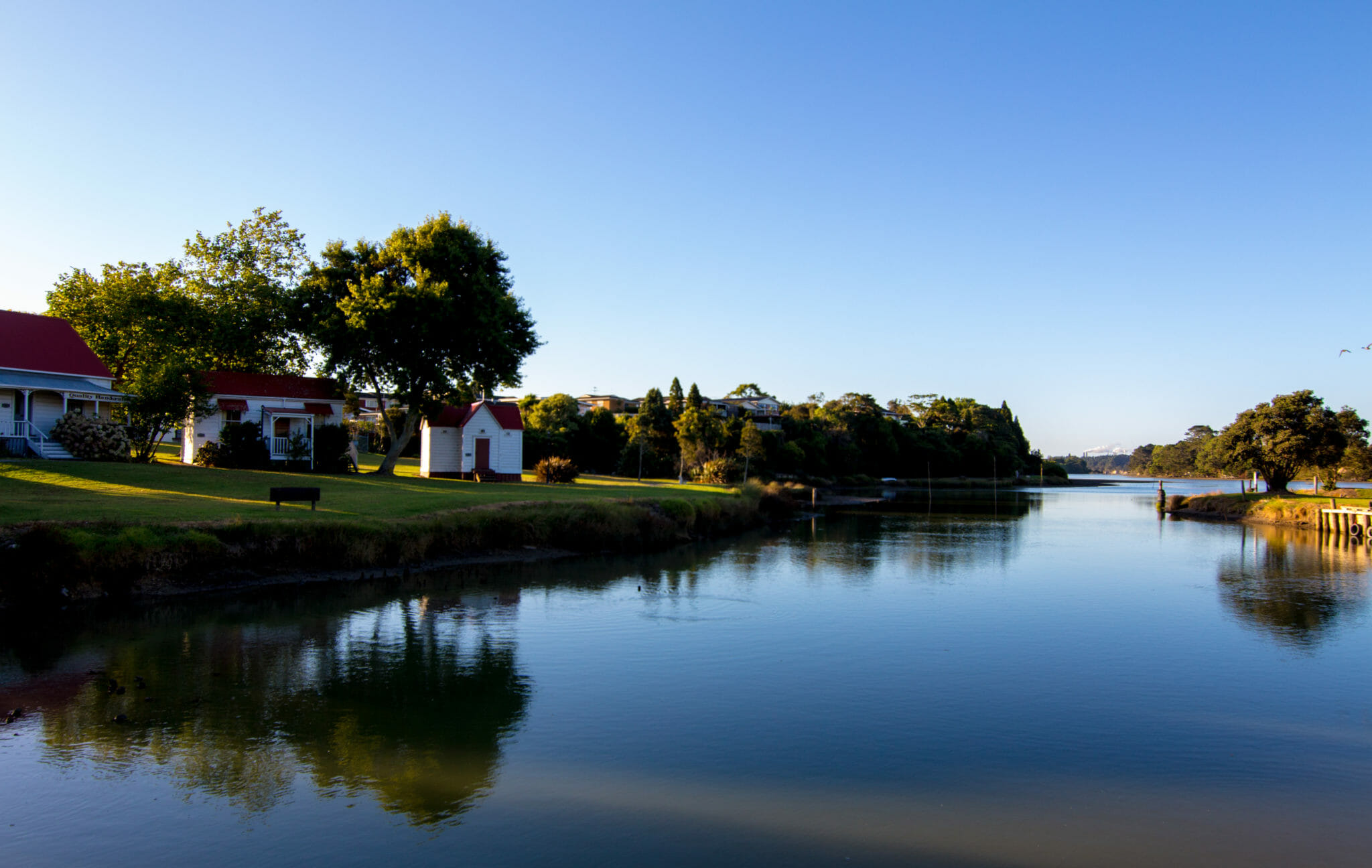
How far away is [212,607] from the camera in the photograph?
19672 mm

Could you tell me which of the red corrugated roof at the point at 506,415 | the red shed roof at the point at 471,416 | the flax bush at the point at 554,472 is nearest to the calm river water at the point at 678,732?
the red shed roof at the point at 471,416

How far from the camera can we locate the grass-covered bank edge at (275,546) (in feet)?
61.6

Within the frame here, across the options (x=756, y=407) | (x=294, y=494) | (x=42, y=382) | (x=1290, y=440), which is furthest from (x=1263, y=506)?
(x=756, y=407)

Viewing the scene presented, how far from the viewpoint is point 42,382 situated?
3444 centimetres

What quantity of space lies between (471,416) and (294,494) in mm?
20182

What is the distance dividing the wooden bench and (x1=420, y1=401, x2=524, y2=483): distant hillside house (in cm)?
1921

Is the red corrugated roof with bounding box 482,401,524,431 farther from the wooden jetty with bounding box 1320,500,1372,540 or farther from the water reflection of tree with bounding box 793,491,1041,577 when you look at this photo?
the wooden jetty with bounding box 1320,500,1372,540

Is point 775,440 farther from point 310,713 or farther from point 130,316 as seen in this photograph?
point 310,713

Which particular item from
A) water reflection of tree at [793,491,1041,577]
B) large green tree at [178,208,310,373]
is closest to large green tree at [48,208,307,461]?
large green tree at [178,208,310,373]

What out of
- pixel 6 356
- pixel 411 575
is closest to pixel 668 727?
pixel 411 575

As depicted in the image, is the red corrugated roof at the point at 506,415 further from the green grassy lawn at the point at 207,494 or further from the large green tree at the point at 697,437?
the large green tree at the point at 697,437

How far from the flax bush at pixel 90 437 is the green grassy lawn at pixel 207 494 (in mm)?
1172

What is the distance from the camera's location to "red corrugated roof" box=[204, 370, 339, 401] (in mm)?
41406

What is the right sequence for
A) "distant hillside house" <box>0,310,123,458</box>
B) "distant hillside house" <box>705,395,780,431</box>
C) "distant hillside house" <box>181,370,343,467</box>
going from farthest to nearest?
"distant hillside house" <box>705,395,780,431</box> < "distant hillside house" <box>181,370,343,467</box> < "distant hillside house" <box>0,310,123,458</box>
